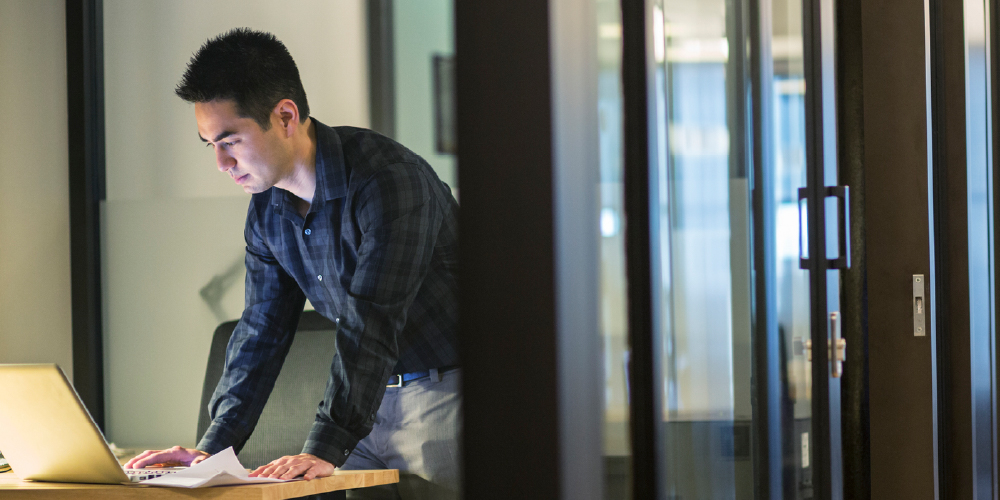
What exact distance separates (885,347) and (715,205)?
1020mm

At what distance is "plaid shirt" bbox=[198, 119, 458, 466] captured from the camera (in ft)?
6.72

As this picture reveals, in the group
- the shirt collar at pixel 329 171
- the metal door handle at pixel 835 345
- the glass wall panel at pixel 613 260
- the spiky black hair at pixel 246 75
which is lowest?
the metal door handle at pixel 835 345

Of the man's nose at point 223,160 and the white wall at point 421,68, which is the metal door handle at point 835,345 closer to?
the white wall at point 421,68

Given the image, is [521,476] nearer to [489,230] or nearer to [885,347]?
[489,230]

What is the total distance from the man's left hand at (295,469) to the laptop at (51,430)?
0.66 ft

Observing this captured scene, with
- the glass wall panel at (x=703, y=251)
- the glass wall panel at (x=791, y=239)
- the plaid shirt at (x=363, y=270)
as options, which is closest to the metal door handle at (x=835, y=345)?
the glass wall panel at (x=791, y=239)

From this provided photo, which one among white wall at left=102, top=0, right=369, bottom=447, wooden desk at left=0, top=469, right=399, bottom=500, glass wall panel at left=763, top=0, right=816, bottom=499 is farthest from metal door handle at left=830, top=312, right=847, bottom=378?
white wall at left=102, top=0, right=369, bottom=447

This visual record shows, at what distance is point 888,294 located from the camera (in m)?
1.98

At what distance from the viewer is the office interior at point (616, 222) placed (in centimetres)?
52

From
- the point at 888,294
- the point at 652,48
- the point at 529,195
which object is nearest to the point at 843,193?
the point at 888,294

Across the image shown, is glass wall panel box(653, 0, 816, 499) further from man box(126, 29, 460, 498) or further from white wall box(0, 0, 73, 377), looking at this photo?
white wall box(0, 0, 73, 377)

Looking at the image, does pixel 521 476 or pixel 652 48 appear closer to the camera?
pixel 521 476

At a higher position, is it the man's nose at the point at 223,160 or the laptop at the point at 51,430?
the man's nose at the point at 223,160

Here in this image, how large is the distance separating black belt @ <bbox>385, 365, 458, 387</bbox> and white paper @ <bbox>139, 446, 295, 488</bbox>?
654mm
